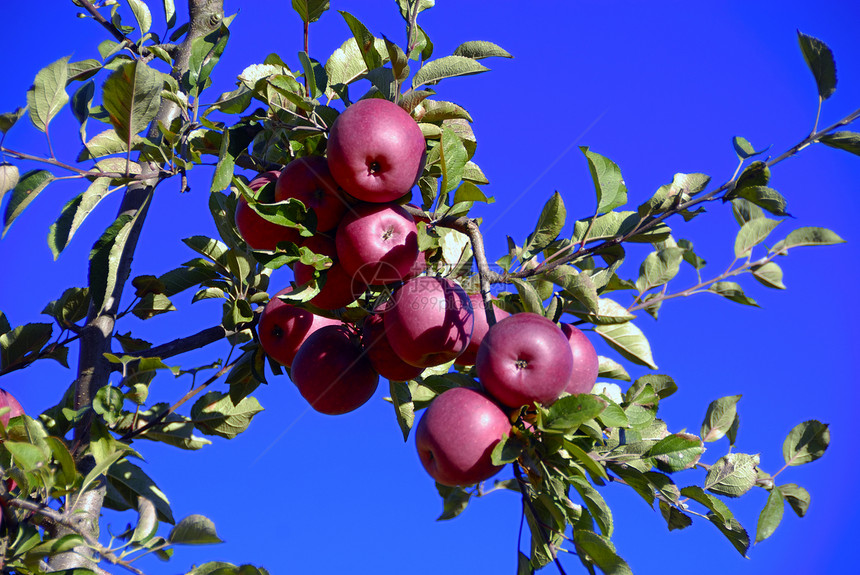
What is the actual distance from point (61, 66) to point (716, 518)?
7.71ft

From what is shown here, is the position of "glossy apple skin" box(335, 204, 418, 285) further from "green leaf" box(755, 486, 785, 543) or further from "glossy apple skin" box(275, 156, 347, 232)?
"green leaf" box(755, 486, 785, 543)

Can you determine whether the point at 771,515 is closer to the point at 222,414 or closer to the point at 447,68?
the point at 447,68

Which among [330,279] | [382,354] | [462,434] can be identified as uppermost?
[330,279]

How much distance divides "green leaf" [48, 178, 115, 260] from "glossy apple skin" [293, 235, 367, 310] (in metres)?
0.64

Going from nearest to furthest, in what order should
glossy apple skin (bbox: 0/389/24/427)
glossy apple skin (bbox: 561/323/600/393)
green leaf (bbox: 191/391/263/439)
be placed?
glossy apple skin (bbox: 561/323/600/393)
glossy apple skin (bbox: 0/389/24/427)
green leaf (bbox: 191/391/263/439)

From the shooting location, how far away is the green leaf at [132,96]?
188 centimetres

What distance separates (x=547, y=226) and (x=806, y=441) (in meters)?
1.25

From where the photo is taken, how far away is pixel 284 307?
7.31 feet

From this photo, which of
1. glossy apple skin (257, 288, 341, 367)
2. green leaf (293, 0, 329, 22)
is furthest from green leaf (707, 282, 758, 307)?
green leaf (293, 0, 329, 22)

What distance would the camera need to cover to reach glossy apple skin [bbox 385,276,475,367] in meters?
1.79

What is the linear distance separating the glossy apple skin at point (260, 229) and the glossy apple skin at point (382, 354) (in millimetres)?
386

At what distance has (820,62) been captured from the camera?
5.75 feet

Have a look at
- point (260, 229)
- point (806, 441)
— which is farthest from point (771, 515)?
point (260, 229)

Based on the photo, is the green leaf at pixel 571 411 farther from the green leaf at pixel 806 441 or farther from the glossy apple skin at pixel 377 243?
the green leaf at pixel 806 441
